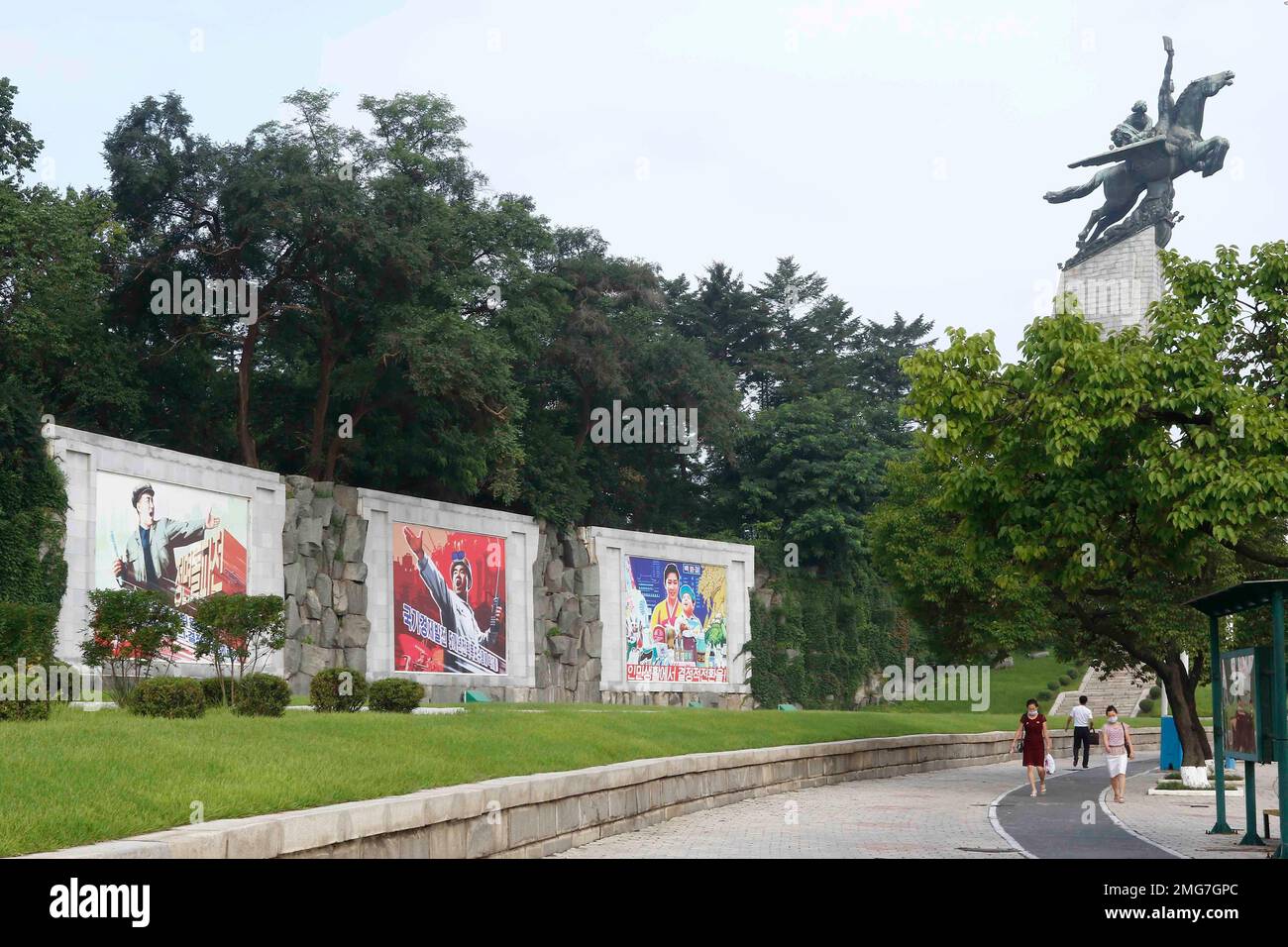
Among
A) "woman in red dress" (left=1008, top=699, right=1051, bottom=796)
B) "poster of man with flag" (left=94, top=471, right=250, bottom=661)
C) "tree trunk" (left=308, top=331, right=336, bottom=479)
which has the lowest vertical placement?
"woman in red dress" (left=1008, top=699, right=1051, bottom=796)

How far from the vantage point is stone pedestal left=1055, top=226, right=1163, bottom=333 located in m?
67.5

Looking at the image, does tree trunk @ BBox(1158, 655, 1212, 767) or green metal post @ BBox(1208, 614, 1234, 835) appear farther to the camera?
tree trunk @ BBox(1158, 655, 1212, 767)

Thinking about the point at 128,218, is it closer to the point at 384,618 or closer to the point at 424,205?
the point at 424,205

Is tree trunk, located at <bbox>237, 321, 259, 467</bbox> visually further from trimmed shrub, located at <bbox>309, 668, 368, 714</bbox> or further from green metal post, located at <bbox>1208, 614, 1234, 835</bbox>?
green metal post, located at <bbox>1208, 614, 1234, 835</bbox>

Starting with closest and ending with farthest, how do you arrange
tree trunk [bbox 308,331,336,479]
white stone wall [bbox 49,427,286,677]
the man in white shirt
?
white stone wall [bbox 49,427,286,677] < the man in white shirt < tree trunk [bbox 308,331,336,479]

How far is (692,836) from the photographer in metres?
17.3

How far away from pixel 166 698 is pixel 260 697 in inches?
64.6

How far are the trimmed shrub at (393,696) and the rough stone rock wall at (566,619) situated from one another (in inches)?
881

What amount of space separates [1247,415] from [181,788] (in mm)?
12342

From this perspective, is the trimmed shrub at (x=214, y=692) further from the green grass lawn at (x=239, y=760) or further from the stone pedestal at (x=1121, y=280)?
the stone pedestal at (x=1121, y=280)

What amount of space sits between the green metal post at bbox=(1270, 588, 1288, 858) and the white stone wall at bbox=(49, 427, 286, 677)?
20257 millimetres

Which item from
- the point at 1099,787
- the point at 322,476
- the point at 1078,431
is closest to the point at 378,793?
the point at 1078,431

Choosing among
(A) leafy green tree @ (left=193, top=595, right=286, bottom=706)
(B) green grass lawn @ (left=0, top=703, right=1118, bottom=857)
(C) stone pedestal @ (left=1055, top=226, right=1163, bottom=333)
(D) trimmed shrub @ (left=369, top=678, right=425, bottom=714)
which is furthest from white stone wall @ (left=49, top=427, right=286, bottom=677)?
(C) stone pedestal @ (left=1055, top=226, right=1163, bottom=333)

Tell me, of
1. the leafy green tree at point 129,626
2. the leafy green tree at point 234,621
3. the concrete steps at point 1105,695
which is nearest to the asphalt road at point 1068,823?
the leafy green tree at point 234,621
